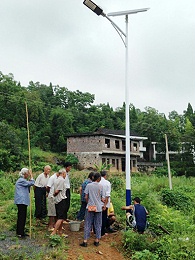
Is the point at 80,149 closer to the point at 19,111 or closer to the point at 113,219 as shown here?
the point at 19,111

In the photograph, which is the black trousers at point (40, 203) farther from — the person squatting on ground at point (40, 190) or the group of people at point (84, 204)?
the group of people at point (84, 204)

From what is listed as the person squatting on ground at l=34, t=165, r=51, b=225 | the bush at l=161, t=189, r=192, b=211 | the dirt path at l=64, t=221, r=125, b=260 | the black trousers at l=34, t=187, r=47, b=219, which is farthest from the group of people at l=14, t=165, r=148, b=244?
the bush at l=161, t=189, r=192, b=211

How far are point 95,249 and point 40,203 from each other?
2391 mm

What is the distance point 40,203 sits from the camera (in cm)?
855

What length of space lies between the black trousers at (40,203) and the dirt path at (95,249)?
3.72 feet

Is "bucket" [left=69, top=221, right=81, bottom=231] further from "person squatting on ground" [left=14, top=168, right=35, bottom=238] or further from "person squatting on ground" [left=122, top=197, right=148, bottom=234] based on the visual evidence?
"person squatting on ground" [left=122, top=197, right=148, bottom=234]

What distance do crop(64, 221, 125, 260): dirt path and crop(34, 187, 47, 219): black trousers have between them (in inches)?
44.7

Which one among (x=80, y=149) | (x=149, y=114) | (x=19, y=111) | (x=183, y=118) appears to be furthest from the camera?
(x=183, y=118)

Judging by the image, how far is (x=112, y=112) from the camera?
52.8m

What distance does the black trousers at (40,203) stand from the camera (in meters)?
8.44

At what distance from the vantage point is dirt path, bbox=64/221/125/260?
6.37m

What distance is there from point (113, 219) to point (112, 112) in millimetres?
45111

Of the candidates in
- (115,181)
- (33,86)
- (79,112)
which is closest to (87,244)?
(115,181)

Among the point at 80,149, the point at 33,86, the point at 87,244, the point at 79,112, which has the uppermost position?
the point at 33,86
